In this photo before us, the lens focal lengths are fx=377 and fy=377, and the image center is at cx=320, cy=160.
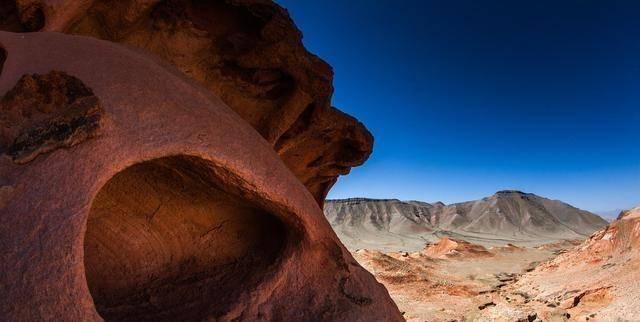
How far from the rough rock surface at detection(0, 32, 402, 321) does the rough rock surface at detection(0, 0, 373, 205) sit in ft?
4.34

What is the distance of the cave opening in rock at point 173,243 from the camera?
3.23m

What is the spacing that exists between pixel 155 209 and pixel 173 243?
38 cm

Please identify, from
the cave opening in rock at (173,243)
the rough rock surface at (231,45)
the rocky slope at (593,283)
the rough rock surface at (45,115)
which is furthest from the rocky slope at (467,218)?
the rough rock surface at (45,115)

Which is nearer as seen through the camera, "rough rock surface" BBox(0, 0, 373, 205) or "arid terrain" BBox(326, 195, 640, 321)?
"rough rock surface" BBox(0, 0, 373, 205)

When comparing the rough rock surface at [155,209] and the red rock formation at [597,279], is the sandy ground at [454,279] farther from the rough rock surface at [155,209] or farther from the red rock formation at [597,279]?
the rough rock surface at [155,209]

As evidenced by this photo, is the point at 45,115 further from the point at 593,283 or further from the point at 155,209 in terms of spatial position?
the point at 593,283

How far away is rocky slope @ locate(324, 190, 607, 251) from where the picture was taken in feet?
171

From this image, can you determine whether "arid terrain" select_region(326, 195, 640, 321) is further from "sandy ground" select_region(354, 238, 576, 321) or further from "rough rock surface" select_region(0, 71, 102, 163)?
"rough rock surface" select_region(0, 71, 102, 163)

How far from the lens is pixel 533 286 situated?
42.5 ft

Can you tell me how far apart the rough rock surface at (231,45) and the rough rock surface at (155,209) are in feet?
4.34

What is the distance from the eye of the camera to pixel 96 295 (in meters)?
3.24

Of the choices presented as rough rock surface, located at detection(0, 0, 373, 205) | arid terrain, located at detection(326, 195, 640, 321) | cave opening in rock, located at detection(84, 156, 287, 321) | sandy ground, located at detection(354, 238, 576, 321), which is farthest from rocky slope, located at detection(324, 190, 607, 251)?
cave opening in rock, located at detection(84, 156, 287, 321)

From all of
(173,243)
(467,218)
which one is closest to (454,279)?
(173,243)

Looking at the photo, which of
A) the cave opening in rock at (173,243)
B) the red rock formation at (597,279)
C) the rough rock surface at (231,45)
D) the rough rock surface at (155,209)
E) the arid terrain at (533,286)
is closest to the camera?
the rough rock surface at (155,209)
